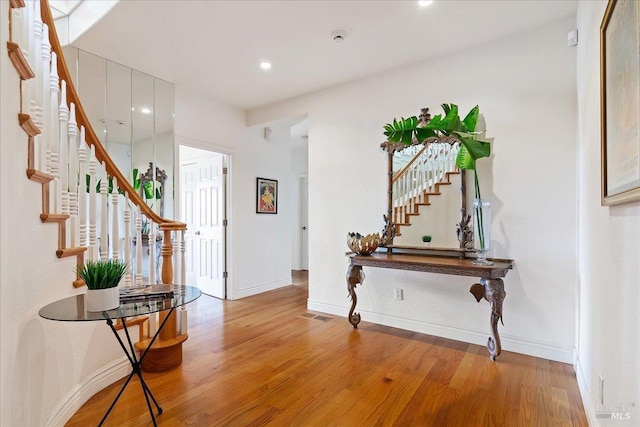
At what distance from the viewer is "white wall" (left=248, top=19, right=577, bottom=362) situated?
260cm

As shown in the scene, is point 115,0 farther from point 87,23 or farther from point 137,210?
point 137,210

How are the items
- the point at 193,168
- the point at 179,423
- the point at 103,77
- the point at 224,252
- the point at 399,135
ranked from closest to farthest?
the point at 179,423
the point at 399,135
the point at 103,77
the point at 224,252
the point at 193,168

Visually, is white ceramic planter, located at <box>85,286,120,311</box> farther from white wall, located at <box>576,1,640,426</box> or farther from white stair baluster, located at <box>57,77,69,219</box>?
white wall, located at <box>576,1,640,426</box>

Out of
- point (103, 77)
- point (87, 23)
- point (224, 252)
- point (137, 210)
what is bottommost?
point (224, 252)

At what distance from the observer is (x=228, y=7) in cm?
246

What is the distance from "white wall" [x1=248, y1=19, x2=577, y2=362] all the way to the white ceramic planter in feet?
8.36

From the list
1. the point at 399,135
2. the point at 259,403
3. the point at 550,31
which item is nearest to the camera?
the point at 259,403

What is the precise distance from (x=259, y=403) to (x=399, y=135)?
2.51 metres

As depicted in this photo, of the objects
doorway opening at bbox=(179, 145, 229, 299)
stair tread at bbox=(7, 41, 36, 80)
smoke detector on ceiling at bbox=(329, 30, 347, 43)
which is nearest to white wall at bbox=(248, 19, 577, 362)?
smoke detector on ceiling at bbox=(329, 30, 347, 43)

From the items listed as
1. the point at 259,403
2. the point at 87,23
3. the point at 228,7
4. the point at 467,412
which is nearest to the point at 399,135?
the point at 228,7

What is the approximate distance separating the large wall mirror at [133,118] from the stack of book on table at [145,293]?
80.8 inches

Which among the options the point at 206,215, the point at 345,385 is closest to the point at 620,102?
the point at 345,385

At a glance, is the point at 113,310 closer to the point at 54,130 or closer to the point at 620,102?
the point at 54,130

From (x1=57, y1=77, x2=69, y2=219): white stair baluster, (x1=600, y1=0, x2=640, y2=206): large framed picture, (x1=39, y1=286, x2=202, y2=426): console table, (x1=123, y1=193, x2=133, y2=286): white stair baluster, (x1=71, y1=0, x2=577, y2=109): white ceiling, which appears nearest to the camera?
(x1=600, y1=0, x2=640, y2=206): large framed picture
